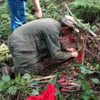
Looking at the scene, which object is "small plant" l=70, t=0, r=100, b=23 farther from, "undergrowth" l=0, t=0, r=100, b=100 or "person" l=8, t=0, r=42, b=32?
"person" l=8, t=0, r=42, b=32

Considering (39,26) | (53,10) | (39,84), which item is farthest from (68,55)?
(53,10)

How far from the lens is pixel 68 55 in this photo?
95.7 inches

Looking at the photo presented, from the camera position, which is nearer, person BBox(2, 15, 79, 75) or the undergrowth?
the undergrowth

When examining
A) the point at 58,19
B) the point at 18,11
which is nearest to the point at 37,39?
the point at 18,11

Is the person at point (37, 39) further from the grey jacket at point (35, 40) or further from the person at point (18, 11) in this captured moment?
the person at point (18, 11)

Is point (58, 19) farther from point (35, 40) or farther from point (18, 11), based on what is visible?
point (35, 40)

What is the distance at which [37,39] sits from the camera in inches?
91.5

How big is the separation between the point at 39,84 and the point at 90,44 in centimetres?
159

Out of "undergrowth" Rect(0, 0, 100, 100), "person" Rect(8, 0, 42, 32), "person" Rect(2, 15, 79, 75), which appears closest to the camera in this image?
"undergrowth" Rect(0, 0, 100, 100)

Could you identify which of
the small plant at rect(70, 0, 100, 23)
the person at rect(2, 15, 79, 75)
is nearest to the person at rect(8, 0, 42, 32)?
the person at rect(2, 15, 79, 75)

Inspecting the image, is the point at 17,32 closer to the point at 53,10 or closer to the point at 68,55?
the point at 68,55

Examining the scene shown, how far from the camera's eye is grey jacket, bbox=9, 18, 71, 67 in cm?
221

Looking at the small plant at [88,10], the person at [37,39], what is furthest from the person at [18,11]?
the small plant at [88,10]

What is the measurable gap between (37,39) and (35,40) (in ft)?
0.15
